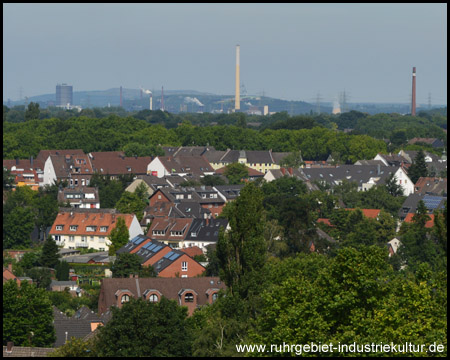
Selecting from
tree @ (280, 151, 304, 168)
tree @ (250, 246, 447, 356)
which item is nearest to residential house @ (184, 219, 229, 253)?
tree @ (250, 246, 447, 356)

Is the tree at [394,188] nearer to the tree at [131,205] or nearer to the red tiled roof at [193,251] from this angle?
the tree at [131,205]

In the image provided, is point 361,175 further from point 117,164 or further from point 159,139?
point 159,139

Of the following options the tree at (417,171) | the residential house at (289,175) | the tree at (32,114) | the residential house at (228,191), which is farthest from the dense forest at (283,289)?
the tree at (32,114)

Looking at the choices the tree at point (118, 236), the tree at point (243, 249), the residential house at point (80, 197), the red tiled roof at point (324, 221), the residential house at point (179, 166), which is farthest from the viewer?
the residential house at point (179, 166)

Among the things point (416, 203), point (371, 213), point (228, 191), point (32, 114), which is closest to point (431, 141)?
point (32, 114)

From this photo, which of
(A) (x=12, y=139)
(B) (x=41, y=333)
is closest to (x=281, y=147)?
(A) (x=12, y=139)

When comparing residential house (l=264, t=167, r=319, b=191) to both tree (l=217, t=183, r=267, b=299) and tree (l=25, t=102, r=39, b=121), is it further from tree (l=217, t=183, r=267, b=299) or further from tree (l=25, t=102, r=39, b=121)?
tree (l=25, t=102, r=39, b=121)

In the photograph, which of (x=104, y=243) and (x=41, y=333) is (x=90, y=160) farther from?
(x=41, y=333)
